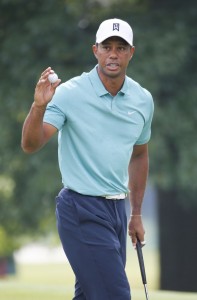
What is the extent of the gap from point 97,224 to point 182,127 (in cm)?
1000

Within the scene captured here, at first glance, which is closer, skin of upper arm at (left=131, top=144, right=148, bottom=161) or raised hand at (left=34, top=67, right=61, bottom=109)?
raised hand at (left=34, top=67, right=61, bottom=109)

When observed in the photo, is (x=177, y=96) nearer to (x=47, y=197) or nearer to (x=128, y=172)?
(x=47, y=197)

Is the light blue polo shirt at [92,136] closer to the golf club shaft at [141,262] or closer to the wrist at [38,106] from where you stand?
the wrist at [38,106]

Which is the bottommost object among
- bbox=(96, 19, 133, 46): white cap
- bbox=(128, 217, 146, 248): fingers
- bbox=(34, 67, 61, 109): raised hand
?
bbox=(128, 217, 146, 248): fingers

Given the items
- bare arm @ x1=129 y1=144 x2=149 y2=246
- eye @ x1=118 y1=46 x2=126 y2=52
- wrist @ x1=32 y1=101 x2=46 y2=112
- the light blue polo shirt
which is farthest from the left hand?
wrist @ x1=32 y1=101 x2=46 y2=112

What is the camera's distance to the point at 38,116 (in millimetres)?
5066

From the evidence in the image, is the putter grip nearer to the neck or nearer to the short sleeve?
the short sleeve

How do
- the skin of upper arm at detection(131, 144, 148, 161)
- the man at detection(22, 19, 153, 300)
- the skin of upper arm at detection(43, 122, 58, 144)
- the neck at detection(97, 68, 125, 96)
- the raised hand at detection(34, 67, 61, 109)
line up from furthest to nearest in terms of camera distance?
the skin of upper arm at detection(131, 144, 148, 161) → the neck at detection(97, 68, 125, 96) → the man at detection(22, 19, 153, 300) → the skin of upper arm at detection(43, 122, 58, 144) → the raised hand at detection(34, 67, 61, 109)

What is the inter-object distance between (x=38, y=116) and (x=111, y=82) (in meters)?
0.72

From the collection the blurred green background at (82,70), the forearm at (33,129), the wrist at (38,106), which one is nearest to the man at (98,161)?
the forearm at (33,129)

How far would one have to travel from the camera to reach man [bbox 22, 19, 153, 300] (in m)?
5.41

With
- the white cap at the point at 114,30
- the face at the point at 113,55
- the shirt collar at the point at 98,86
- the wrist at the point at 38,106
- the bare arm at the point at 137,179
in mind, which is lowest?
the bare arm at the point at 137,179

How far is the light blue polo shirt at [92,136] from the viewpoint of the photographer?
5477mm

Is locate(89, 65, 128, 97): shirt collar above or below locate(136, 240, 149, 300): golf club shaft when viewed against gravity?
above
